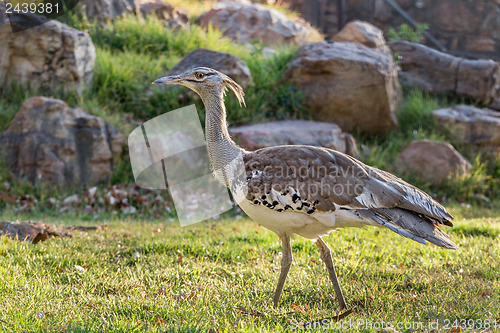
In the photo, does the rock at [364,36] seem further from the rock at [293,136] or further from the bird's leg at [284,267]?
the bird's leg at [284,267]

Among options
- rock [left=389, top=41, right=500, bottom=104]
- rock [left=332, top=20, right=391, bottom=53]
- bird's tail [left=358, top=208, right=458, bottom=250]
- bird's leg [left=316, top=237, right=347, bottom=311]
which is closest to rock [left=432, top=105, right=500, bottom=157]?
rock [left=389, top=41, right=500, bottom=104]

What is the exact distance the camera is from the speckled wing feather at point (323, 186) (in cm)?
357

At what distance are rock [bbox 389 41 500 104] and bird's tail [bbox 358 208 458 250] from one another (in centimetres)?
788

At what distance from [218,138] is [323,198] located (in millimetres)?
918

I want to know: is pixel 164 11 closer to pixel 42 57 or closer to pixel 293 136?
pixel 42 57

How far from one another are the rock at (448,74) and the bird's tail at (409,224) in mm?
7884

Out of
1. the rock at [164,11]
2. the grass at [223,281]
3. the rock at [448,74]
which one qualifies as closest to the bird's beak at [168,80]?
the grass at [223,281]

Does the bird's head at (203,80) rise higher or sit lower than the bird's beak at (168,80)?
lower

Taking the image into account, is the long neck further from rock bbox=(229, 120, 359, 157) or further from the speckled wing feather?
rock bbox=(229, 120, 359, 157)

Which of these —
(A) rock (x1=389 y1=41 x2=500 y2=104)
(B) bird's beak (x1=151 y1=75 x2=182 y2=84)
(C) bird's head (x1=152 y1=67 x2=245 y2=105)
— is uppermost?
(B) bird's beak (x1=151 y1=75 x2=182 y2=84)

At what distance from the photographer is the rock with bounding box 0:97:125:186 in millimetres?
7461

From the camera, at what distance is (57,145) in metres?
7.54

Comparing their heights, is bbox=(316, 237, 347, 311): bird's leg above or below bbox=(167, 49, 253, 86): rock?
above

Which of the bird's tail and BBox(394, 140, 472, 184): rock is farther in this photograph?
BBox(394, 140, 472, 184): rock
